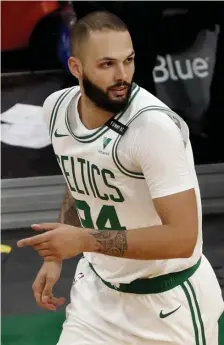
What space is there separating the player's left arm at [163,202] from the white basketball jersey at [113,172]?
0.01 m

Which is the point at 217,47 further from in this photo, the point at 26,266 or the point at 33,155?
the point at 26,266

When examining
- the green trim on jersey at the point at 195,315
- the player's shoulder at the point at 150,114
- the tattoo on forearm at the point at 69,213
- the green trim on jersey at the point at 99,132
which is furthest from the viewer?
the tattoo on forearm at the point at 69,213

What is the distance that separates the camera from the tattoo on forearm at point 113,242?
70.7 inches

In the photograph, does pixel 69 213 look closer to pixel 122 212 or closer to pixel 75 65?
pixel 122 212

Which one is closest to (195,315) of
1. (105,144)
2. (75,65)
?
(105,144)

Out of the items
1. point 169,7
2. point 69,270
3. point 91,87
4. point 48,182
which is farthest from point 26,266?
point 91,87

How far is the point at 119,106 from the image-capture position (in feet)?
6.39

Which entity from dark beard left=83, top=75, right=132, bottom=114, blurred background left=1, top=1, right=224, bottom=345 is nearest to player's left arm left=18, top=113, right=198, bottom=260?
dark beard left=83, top=75, right=132, bottom=114

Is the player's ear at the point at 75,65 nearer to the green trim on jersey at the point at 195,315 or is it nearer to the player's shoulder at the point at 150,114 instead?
the player's shoulder at the point at 150,114

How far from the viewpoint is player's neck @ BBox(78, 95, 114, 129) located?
79.8 inches

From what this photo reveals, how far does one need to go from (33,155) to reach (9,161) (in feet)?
0.51

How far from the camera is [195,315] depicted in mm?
2145

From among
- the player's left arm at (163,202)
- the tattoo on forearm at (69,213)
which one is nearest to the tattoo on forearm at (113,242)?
the player's left arm at (163,202)

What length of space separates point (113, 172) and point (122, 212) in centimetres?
14
